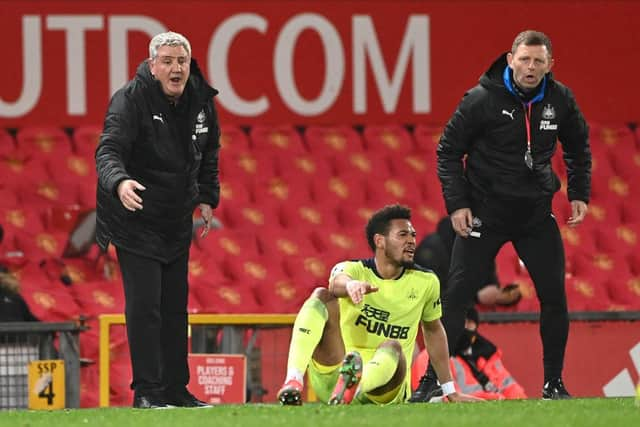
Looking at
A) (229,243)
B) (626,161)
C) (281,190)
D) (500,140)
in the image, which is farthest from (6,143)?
(500,140)

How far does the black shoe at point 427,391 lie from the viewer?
6.99 m

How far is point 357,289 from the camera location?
6.19 m

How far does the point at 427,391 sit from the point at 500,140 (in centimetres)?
114

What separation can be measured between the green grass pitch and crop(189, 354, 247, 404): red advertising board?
1.98m

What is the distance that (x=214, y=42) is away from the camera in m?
12.5

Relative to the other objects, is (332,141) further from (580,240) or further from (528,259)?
(528,259)

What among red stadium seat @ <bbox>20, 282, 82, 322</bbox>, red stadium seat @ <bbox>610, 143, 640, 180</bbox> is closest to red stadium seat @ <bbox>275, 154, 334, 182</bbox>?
red stadium seat @ <bbox>610, 143, 640, 180</bbox>

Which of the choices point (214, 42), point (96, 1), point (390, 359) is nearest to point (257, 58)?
point (214, 42)

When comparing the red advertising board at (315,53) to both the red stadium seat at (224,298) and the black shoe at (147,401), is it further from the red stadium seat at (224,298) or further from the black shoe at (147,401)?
the black shoe at (147,401)

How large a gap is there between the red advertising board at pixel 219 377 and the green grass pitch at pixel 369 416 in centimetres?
198

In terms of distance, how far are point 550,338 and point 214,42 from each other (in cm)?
604

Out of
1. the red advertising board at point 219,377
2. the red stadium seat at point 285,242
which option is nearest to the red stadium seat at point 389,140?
the red stadium seat at point 285,242

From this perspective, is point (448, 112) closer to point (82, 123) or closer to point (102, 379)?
point (82, 123)

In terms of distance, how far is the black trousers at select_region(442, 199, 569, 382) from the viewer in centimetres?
696
